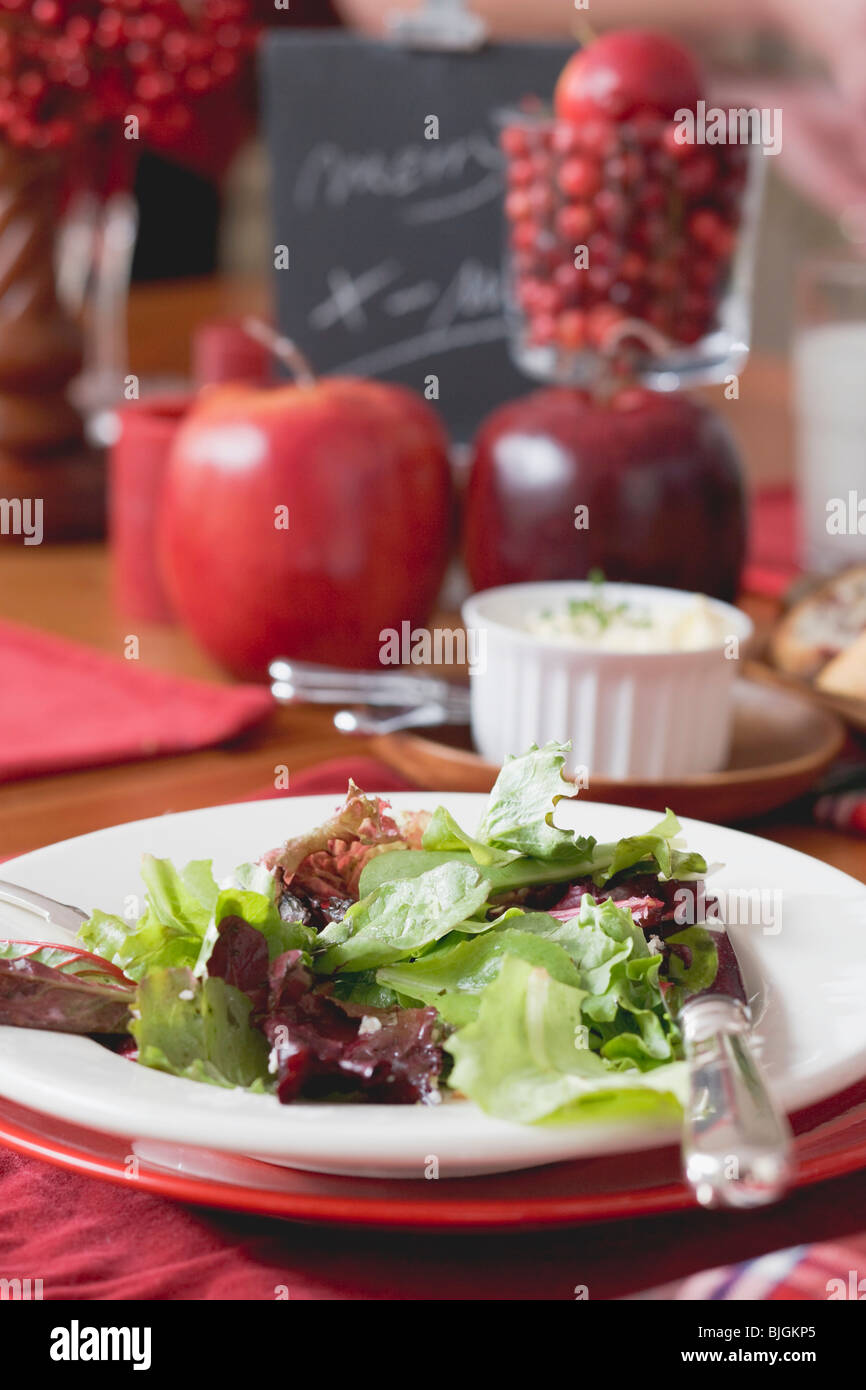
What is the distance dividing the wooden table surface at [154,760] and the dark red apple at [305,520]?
7cm

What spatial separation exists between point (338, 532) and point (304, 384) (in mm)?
132

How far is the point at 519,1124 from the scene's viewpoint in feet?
1.44

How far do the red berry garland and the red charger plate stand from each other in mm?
1000

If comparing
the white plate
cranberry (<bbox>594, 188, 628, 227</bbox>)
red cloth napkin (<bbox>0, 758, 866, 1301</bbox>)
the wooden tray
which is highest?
cranberry (<bbox>594, 188, 628, 227</bbox>)

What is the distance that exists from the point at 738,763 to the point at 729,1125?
508 mm

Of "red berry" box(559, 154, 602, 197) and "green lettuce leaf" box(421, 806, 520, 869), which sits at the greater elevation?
"red berry" box(559, 154, 602, 197)

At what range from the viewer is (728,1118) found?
408mm

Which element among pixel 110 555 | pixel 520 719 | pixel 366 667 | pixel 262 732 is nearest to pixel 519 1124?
pixel 520 719

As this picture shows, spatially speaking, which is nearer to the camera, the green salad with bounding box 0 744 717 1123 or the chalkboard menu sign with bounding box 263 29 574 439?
the green salad with bounding box 0 744 717 1123

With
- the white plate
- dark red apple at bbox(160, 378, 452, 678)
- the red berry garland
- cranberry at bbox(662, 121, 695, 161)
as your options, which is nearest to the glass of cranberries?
cranberry at bbox(662, 121, 695, 161)

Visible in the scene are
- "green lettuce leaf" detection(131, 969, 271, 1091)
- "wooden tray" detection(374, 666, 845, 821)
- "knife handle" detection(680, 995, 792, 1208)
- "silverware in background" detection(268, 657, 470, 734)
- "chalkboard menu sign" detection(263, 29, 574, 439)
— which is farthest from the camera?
"chalkboard menu sign" detection(263, 29, 574, 439)

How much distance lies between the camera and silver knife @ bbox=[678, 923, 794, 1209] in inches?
15.0

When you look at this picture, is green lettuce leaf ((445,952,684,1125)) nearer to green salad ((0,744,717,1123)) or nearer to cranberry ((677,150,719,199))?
green salad ((0,744,717,1123))
